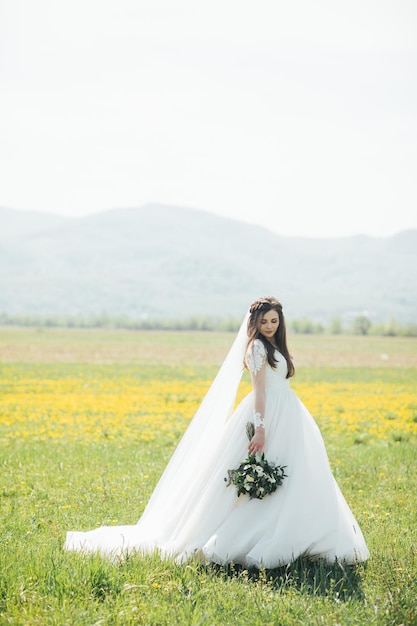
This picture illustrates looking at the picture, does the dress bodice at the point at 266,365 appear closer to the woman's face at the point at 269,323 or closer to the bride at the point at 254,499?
the bride at the point at 254,499

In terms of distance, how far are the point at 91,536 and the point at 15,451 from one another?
19.0ft

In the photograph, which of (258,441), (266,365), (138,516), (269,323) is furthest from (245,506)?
(138,516)

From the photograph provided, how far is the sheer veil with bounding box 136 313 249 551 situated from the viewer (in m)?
6.57

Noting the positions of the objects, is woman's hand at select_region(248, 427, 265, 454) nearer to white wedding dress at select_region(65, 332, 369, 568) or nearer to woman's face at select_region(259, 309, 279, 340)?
white wedding dress at select_region(65, 332, 369, 568)

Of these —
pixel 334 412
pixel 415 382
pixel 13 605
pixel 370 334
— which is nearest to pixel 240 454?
pixel 13 605

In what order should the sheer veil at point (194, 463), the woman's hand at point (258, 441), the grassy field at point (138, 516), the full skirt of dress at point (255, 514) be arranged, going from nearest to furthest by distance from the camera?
the grassy field at point (138, 516)
the full skirt of dress at point (255, 514)
the woman's hand at point (258, 441)
the sheer veil at point (194, 463)

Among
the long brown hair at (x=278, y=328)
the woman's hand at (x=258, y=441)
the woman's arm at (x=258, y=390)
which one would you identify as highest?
the long brown hair at (x=278, y=328)

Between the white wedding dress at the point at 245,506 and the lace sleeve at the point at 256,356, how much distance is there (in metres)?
0.01

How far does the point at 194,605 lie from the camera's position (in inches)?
205

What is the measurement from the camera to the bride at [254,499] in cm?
609

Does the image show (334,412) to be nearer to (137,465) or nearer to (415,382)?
(137,465)

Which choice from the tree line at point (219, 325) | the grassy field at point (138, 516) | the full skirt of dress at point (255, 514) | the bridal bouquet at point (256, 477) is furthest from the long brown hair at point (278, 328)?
the tree line at point (219, 325)

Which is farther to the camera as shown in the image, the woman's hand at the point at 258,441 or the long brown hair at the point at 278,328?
the long brown hair at the point at 278,328

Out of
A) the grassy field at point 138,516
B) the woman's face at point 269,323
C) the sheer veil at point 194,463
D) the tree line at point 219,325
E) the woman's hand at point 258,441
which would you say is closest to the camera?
the grassy field at point 138,516
